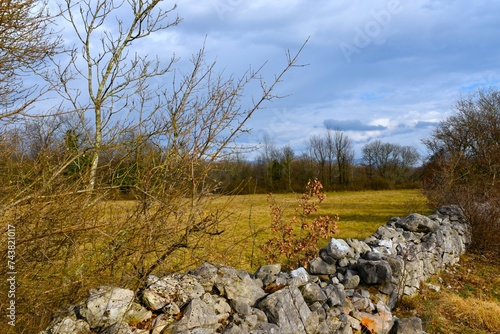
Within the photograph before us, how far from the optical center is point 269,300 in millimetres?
3828

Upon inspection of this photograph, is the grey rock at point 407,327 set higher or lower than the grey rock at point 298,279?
lower

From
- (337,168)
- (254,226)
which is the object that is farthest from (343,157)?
(254,226)

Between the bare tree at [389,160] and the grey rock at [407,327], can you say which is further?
the bare tree at [389,160]

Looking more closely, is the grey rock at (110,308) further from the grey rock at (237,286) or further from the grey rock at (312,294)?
the grey rock at (312,294)

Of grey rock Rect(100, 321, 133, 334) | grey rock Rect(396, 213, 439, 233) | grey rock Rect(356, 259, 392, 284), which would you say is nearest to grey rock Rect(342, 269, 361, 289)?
grey rock Rect(356, 259, 392, 284)

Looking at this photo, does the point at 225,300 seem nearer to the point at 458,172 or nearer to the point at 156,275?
the point at 156,275

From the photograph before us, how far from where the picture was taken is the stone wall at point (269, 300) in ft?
10.1

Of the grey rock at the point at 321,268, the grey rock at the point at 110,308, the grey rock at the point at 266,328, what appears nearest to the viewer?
the grey rock at the point at 110,308

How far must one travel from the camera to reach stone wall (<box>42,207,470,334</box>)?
307 centimetres

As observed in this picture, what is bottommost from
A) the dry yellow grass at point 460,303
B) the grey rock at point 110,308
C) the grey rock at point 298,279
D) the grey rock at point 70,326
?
the dry yellow grass at point 460,303

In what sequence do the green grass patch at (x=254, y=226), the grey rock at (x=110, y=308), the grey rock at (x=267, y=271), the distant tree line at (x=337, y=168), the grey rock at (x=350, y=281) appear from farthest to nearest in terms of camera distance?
the distant tree line at (x=337, y=168), the grey rock at (x=350, y=281), the grey rock at (x=267, y=271), the green grass patch at (x=254, y=226), the grey rock at (x=110, y=308)

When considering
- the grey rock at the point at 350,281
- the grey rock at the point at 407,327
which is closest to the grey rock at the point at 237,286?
the grey rock at the point at 407,327

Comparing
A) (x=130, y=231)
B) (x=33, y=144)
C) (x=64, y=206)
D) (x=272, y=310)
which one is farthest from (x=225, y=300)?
(x=33, y=144)

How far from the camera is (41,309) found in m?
3.17
